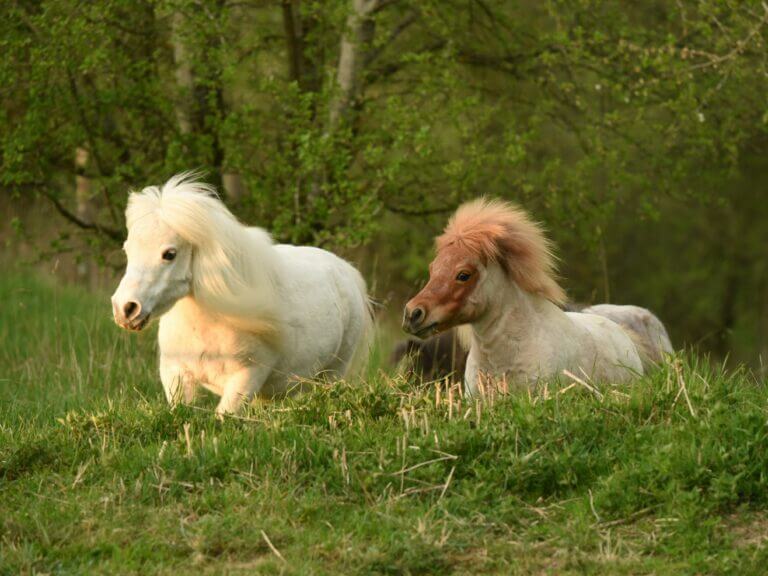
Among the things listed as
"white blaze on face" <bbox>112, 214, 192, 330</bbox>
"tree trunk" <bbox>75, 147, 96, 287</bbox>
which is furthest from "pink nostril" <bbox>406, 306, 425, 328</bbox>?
"tree trunk" <bbox>75, 147, 96, 287</bbox>

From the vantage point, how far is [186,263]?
690 centimetres

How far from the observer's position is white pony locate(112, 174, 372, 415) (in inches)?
266

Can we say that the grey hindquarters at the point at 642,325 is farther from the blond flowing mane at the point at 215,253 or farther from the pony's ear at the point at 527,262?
the blond flowing mane at the point at 215,253

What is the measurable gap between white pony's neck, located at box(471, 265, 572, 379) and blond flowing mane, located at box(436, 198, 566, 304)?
0.25 ft

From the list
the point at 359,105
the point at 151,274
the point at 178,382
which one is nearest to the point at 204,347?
the point at 178,382

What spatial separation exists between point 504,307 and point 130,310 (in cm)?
227

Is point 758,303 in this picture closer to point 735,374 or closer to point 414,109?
point 414,109

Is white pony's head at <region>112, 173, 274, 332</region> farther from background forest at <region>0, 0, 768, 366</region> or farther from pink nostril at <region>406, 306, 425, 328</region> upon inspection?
background forest at <region>0, 0, 768, 366</region>

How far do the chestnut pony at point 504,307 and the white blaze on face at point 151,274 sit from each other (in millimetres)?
1336

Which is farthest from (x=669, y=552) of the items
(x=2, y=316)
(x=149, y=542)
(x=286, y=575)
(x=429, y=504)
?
(x=2, y=316)

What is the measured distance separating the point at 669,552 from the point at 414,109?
302 inches

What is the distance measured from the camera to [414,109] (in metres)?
11.9

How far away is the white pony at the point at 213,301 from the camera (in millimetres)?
6754

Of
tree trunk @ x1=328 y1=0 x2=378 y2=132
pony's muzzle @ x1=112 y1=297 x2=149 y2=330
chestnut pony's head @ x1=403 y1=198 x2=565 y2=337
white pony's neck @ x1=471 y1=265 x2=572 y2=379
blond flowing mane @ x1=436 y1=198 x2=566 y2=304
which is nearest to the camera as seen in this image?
pony's muzzle @ x1=112 y1=297 x2=149 y2=330
